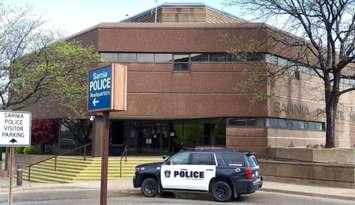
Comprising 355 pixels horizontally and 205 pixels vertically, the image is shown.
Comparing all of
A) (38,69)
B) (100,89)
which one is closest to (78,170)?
(38,69)

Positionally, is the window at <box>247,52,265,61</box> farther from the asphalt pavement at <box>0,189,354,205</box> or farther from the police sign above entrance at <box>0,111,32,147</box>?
the police sign above entrance at <box>0,111,32,147</box>

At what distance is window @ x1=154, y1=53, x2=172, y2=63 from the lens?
36656mm

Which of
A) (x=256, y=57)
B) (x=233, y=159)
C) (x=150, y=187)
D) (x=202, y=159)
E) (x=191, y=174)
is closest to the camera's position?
(x=233, y=159)

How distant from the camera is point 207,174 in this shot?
64.8 ft

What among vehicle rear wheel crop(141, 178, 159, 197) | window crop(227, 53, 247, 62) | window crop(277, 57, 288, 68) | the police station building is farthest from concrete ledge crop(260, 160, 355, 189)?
window crop(277, 57, 288, 68)

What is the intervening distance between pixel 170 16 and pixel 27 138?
107 feet

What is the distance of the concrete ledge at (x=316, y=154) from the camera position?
101 feet

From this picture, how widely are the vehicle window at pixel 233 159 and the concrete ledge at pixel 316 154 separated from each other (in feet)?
39.3

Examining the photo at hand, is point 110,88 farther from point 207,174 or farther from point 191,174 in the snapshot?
point 191,174

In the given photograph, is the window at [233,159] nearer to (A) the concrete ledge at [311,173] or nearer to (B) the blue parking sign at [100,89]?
(A) the concrete ledge at [311,173]

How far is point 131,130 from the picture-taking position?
39719 mm

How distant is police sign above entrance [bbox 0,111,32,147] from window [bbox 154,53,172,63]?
26.2 m

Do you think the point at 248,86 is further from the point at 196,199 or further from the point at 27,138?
the point at 27,138

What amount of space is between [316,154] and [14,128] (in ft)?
79.9
